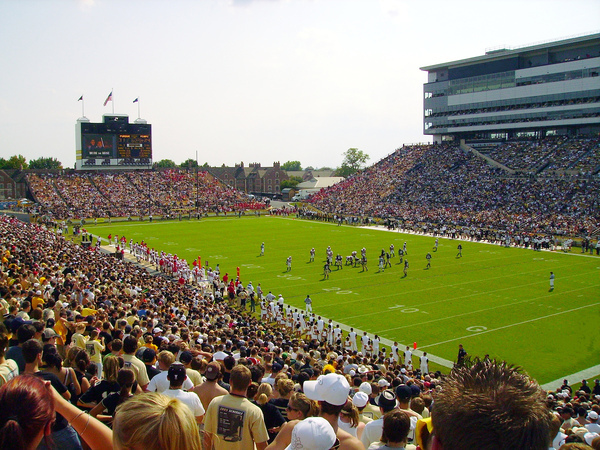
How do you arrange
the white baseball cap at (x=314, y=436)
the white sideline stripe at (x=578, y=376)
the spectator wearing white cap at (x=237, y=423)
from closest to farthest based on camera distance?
the white baseball cap at (x=314, y=436) < the spectator wearing white cap at (x=237, y=423) < the white sideline stripe at (x=578, y=376)

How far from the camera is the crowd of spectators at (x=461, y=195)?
4347cm

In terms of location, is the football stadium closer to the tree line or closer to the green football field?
the green football field

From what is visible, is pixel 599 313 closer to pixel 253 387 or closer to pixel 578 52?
pixel 253 387

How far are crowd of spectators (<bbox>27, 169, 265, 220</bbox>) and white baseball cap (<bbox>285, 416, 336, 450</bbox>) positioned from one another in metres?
54.2

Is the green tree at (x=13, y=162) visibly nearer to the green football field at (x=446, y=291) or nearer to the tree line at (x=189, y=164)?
the tree line at (x=189, y=164)

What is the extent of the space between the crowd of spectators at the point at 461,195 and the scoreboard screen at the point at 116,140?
72.3 ft

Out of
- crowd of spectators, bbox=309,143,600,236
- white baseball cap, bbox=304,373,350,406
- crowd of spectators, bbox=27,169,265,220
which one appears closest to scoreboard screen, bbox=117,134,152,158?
crowd of spectators, bbox=27,169,265,220

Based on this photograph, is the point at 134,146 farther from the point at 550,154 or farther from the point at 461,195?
the point at 550,154

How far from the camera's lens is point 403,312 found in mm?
21250

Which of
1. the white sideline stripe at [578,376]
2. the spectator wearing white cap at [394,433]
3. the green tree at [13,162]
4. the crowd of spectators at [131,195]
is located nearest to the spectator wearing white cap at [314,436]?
the spectator wearing white cap at [394,433]

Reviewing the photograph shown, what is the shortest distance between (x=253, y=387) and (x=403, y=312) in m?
16.9

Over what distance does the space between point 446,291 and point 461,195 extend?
3045 cm

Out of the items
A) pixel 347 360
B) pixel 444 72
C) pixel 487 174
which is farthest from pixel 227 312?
pixel 444 72

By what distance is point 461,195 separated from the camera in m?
53.0
